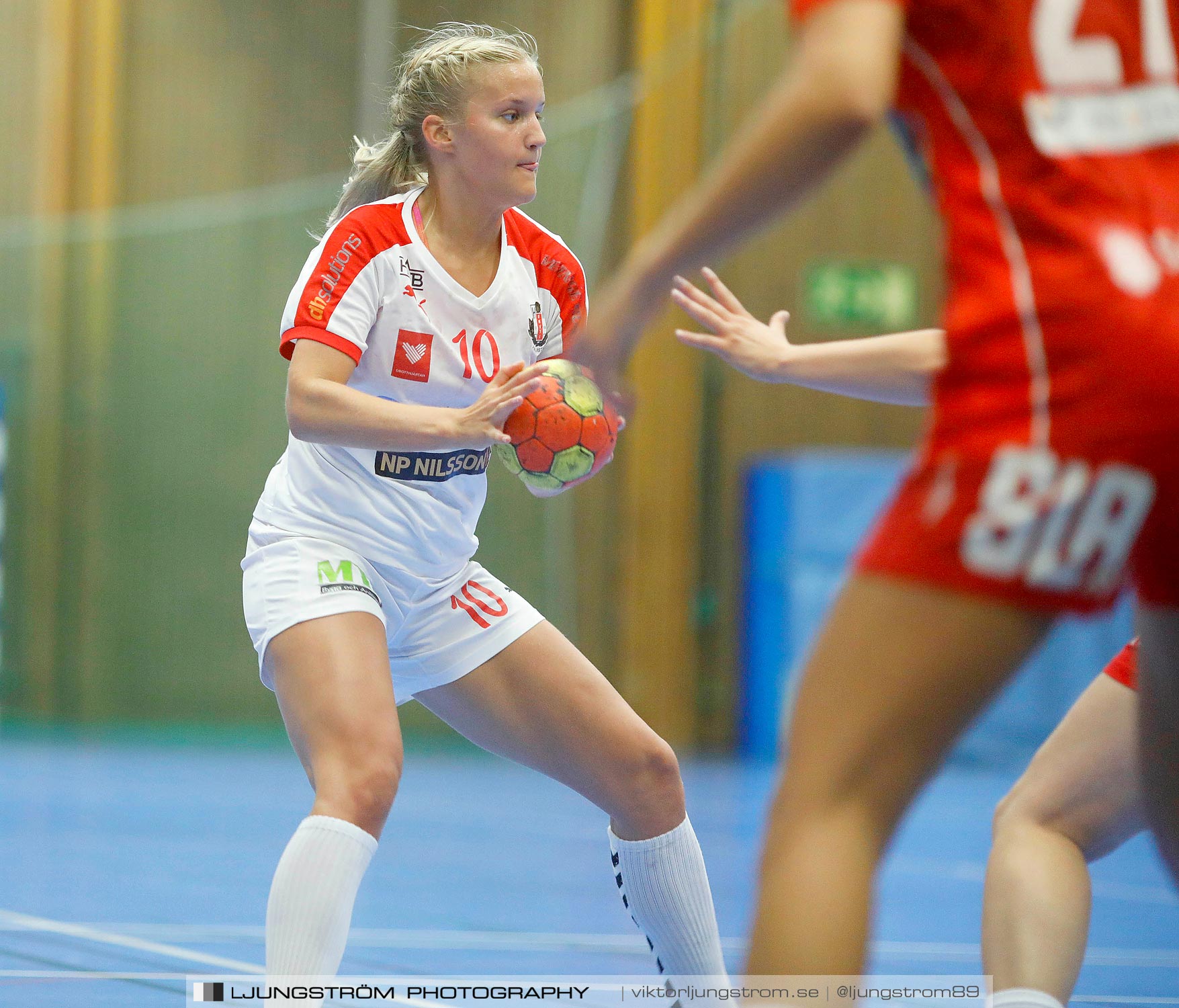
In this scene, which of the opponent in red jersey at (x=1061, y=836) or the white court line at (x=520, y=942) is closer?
the opponent in red jersey at (x=1061, y=836)

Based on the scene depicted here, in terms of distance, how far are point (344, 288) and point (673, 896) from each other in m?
1.16

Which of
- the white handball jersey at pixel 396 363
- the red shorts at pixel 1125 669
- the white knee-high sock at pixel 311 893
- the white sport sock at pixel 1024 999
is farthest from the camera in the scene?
the white handball jersey at pixel 396 363

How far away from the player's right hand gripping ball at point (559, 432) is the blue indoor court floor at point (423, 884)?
4.05 feet

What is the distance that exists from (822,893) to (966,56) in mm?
774

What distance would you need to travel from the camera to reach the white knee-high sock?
2.30 metres

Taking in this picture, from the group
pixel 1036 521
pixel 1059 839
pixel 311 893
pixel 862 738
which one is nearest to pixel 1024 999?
pixel 1059 839

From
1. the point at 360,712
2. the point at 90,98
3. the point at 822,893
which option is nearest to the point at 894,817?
the point at 822,893

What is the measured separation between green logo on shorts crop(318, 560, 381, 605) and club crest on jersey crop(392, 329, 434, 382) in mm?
349

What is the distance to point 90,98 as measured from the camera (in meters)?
10.4

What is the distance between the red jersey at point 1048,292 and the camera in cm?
138

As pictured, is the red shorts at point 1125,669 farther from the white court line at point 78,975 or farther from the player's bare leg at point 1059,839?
the white court line at point 78,975

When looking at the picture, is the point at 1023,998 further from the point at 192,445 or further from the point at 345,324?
the point at 192,445

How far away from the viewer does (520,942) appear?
3.80 m

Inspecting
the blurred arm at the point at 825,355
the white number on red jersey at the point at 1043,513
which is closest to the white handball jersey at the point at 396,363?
the blurred arm at the point at 825,355
